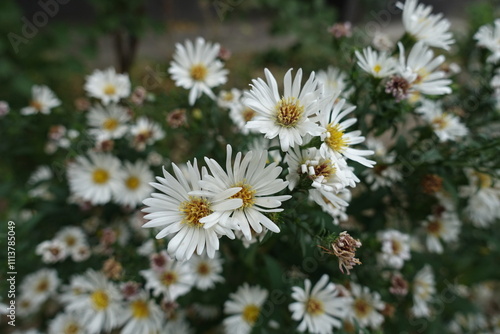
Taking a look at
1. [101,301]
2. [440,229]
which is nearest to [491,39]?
[440,229]

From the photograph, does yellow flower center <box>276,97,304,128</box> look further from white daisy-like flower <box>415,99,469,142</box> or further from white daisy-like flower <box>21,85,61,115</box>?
white daisy-like flower <box>21,85,61,115</box>

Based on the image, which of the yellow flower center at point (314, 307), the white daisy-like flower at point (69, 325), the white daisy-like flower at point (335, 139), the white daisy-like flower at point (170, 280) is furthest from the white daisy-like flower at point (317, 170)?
the white daisy-like flower at point (69, 325)

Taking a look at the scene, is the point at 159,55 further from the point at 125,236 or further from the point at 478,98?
the point at 478,98

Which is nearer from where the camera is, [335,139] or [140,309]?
[335,139]

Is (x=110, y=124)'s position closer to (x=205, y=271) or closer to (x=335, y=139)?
(x=205, y=271)

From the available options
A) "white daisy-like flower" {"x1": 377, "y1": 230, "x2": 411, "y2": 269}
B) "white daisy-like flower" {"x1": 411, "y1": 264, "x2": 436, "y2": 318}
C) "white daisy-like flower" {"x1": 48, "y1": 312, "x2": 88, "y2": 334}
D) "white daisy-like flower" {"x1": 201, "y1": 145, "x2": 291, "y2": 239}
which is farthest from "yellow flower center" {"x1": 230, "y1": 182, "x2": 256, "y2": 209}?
"white daisy-like flower" {"x1": 48, "y1": 312, "x2": 88, "y2": 334}

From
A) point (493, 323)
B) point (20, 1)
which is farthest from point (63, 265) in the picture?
point (20, 1)
